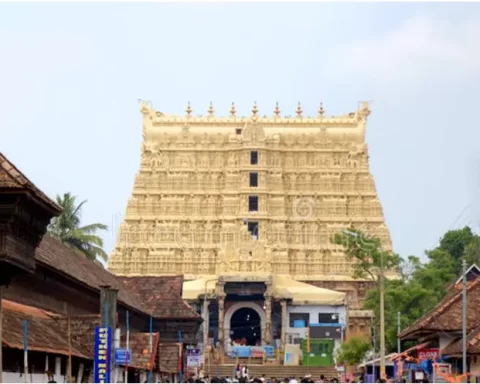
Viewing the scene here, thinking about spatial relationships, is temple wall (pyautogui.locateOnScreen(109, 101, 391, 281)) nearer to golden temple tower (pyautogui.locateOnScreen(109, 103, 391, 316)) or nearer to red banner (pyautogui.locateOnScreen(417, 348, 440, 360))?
golden temple tower (pyautogui.locateOnScreen(109, 103, 391, 316))

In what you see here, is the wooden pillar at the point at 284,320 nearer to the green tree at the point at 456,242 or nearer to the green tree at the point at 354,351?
the green tree at the point at 456,242

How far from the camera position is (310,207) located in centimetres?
10962

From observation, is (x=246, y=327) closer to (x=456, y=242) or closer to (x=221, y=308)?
(x=221, y=308)

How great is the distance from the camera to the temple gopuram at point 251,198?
106 meters

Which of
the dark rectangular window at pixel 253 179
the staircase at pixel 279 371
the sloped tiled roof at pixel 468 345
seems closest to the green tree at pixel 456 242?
the dark rectangular window at pixel 253 179

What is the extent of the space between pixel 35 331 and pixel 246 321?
7871 centimetres

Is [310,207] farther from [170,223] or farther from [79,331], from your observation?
[79,331]

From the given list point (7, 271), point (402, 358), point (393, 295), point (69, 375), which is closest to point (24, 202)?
point (7, 271)

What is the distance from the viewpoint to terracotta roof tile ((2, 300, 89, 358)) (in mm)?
23438

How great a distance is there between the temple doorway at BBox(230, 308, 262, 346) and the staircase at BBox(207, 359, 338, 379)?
635 inches

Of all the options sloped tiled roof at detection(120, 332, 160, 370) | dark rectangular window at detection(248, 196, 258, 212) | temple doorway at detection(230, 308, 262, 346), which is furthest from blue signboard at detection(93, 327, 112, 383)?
dark rectangular window at detection(248, 196, 258, 212)

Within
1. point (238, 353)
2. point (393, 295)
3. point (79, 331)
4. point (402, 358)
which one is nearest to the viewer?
point (79, 331)

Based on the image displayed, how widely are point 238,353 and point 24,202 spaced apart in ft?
246

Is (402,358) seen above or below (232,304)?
below
